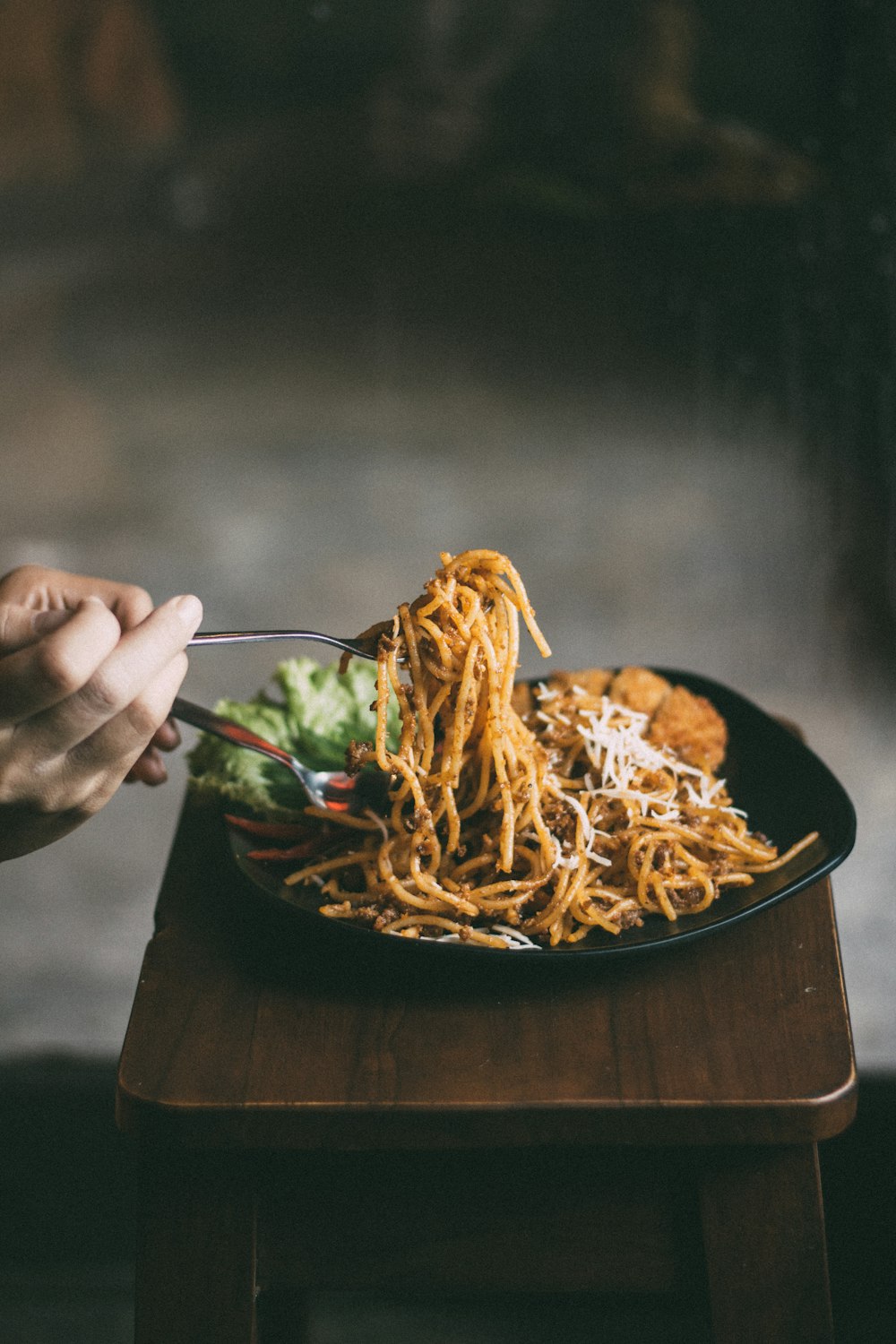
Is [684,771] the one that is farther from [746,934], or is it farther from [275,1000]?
[275,1000]

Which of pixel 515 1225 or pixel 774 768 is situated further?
pixel 774 768

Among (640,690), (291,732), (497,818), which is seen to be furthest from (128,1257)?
(640,690)

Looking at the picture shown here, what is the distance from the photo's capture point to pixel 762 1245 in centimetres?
157

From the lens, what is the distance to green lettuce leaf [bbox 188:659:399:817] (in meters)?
2.09

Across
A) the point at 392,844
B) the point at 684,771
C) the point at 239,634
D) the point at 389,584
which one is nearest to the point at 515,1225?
the point at 392,844

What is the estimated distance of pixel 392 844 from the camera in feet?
6.00

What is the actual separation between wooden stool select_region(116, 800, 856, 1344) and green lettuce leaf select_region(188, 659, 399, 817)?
15.2 inches

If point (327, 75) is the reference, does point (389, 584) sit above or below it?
below

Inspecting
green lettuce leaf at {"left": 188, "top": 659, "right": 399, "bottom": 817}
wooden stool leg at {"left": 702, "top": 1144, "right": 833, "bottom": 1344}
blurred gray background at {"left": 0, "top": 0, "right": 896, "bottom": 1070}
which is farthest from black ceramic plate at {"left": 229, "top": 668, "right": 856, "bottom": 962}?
blurred gray background at {"left": 0, "top": 0, "right": 896, "bottom": 1070}

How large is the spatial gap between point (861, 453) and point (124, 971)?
3.60 meters

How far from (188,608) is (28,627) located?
21cm

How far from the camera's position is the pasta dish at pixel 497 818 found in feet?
5.74

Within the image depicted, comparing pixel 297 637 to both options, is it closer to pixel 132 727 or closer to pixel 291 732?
pixel 132 727

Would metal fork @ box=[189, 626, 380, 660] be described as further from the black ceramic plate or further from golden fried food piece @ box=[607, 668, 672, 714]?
golden fried food piece @ box=[607, 668, 672, 714]
